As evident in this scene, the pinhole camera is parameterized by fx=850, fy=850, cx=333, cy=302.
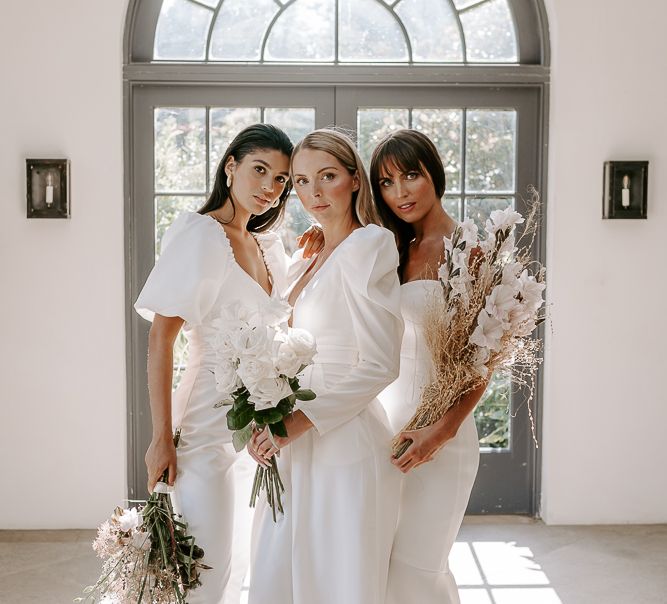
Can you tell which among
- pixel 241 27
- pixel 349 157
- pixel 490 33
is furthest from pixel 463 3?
pixel 349 157

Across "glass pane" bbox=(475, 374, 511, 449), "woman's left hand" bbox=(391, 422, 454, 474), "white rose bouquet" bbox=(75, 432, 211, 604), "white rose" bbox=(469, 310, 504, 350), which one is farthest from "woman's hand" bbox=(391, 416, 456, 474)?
"glass pane" bbox=(475, 374, 511, 449)

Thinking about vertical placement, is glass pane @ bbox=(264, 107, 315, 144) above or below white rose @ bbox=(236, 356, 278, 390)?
above

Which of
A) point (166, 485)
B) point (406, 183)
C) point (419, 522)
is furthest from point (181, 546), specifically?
point (406, 183)

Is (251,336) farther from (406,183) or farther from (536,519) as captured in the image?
(536,519)

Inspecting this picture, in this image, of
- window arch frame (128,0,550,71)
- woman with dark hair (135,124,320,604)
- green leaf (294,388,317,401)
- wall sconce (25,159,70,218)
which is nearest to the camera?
green leaf (294,388,317,401)

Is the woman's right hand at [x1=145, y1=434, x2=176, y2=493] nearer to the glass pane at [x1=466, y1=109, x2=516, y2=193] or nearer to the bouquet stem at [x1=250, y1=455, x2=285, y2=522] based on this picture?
the bouquet stem at [x1=250, y1=455, x2=285, y2=522]

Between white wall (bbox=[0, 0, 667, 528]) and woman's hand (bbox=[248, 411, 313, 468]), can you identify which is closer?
woman's hand (bbox=[248, 411, 313, 468])

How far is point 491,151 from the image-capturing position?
4477mm

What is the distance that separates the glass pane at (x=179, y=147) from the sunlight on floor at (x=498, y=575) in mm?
2280

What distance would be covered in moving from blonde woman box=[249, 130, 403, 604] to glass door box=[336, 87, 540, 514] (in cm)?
224

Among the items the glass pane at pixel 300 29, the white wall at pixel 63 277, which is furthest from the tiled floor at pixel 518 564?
the glass pane at pixel 300 29

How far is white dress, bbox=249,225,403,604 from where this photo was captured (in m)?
2.11

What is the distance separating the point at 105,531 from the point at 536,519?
9.40 ft

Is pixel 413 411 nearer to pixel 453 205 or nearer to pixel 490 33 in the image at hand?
pixel 453 205
